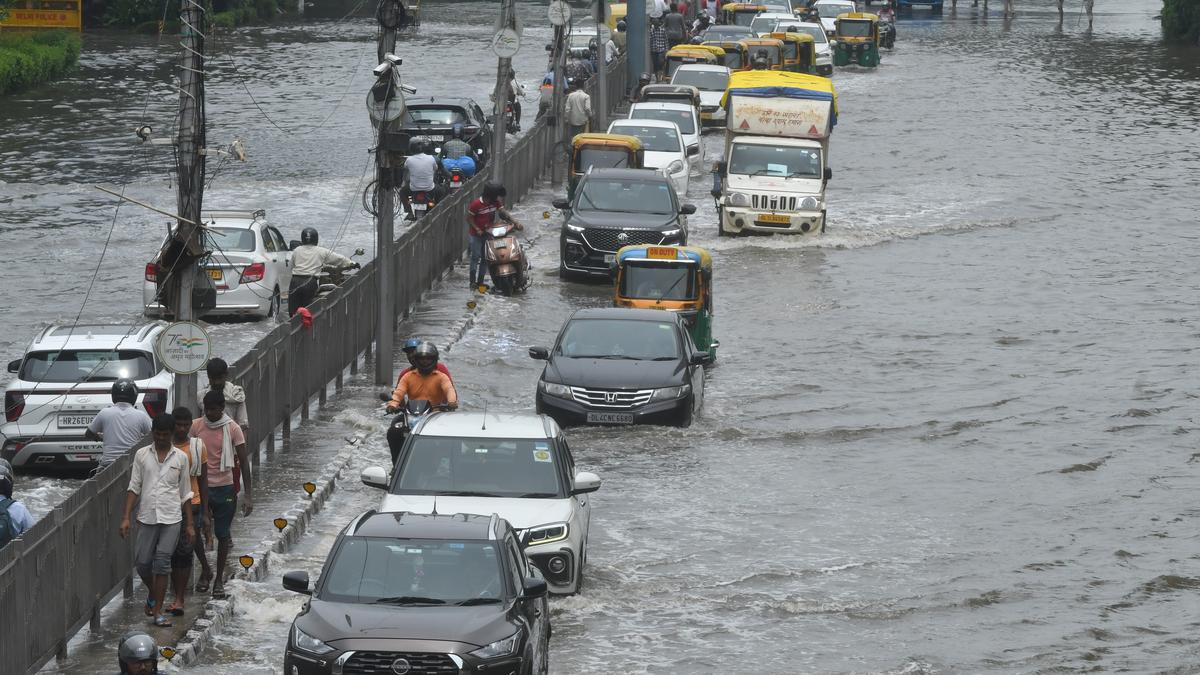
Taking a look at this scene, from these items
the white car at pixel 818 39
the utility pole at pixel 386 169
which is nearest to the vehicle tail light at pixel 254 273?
the utility pole at pixel 386 169

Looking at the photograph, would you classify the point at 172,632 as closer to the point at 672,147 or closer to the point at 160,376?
the point at 160,376

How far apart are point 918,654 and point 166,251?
271 inches

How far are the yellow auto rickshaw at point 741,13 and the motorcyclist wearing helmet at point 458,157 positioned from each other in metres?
37.5

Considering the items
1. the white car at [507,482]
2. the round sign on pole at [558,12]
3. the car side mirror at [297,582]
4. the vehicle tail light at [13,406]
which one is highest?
the round sign on pole at [558,12]

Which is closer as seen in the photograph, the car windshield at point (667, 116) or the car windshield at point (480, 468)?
the car windshield at point (480, 468)

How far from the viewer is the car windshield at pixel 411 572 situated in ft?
39.5

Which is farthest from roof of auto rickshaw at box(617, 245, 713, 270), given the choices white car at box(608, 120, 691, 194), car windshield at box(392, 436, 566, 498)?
white car at box(608, 120, 691, 194)

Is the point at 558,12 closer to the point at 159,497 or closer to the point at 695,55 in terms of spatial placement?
the point at 695,55

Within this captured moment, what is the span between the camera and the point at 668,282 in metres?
26.3

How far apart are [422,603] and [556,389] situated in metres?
9.67

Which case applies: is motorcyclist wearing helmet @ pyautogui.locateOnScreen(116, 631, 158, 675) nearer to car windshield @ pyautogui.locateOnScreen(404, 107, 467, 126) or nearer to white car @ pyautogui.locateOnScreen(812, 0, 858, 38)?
car windshield @ pyautogui.locateOnScreen(404, 107, 467, 126)

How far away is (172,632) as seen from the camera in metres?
13.8

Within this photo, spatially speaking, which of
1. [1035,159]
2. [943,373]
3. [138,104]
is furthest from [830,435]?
[138,104]

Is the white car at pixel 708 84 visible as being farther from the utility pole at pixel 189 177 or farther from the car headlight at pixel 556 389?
the utility pole at pixel 189 177
